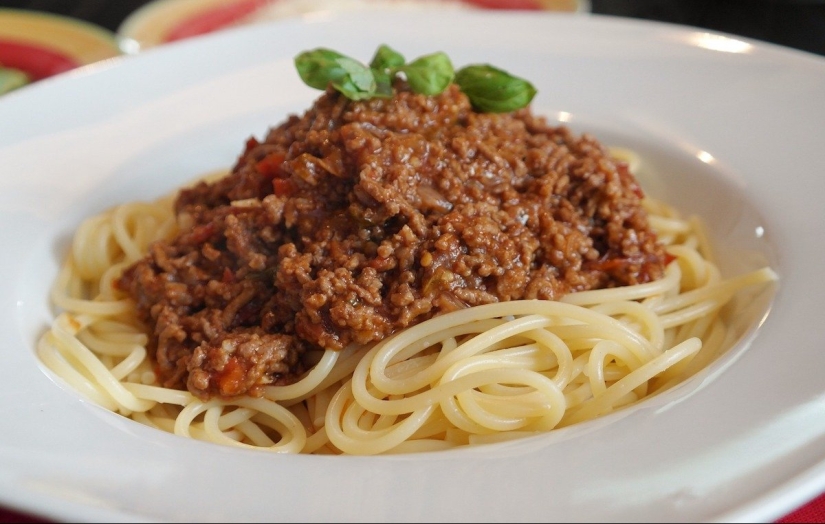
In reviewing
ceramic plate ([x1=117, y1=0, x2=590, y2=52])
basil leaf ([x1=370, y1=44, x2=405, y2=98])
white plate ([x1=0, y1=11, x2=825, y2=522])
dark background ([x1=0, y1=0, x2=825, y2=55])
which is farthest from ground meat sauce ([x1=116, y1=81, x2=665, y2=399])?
dark background ([x1=0, y1=0, x2=825, y2=55])

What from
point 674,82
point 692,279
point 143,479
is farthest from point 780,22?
point 143,479

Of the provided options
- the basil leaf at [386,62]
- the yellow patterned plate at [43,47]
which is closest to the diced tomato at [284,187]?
the basil leaf at [386,62]

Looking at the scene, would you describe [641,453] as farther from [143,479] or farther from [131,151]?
[131,151]

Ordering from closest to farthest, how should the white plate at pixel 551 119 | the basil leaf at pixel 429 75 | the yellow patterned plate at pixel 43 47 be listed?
1. the white plate at pixel 551 119
2. the basil leaf at pixel 429 75
3. the yellow patterned plate at pixel 43 47

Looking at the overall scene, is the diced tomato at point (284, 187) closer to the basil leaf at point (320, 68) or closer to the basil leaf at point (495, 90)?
the basil leaf at point (320, 68)

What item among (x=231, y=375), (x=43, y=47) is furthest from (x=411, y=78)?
(x=43, y=47)
